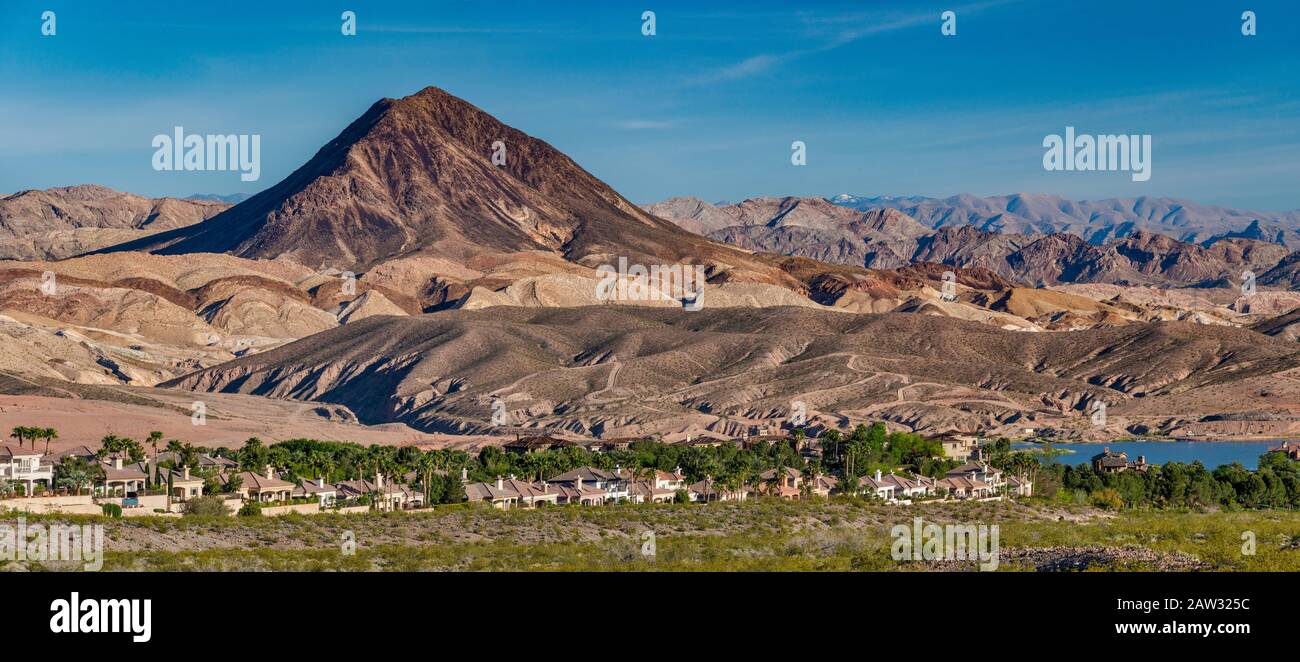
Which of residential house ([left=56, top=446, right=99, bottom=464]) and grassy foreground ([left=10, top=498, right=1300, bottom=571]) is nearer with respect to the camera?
grassy foreground ([left=10, top=498, right=1300, bottom=571])

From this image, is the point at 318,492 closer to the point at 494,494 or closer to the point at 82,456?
the point at 494,494

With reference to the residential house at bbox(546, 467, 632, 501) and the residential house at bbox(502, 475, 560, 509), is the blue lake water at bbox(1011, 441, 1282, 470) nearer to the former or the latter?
the residential house at bbox(546, 467, 632, 501)

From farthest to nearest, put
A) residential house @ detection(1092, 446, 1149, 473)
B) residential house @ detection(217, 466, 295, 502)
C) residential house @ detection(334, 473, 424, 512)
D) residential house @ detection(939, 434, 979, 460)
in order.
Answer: residential house @ detection(939, 434, 979, 460) < residential house @ detection(1092, 446, 1149, 473) < residential house @ detection(217, 466, 295, 502) < residential house @ detection(334, 473, 424, 512)

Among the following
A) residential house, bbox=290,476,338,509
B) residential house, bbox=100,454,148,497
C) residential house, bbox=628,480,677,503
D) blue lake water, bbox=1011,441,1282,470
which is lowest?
blue lake water, bbox=1011,441,1282,470

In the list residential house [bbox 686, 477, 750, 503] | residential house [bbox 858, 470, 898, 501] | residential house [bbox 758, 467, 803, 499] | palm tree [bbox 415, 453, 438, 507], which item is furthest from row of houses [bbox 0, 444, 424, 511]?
residential house [bbox 858, 470, 898, 501]

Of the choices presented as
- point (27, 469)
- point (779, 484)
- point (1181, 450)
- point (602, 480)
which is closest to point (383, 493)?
point (602, 480)
